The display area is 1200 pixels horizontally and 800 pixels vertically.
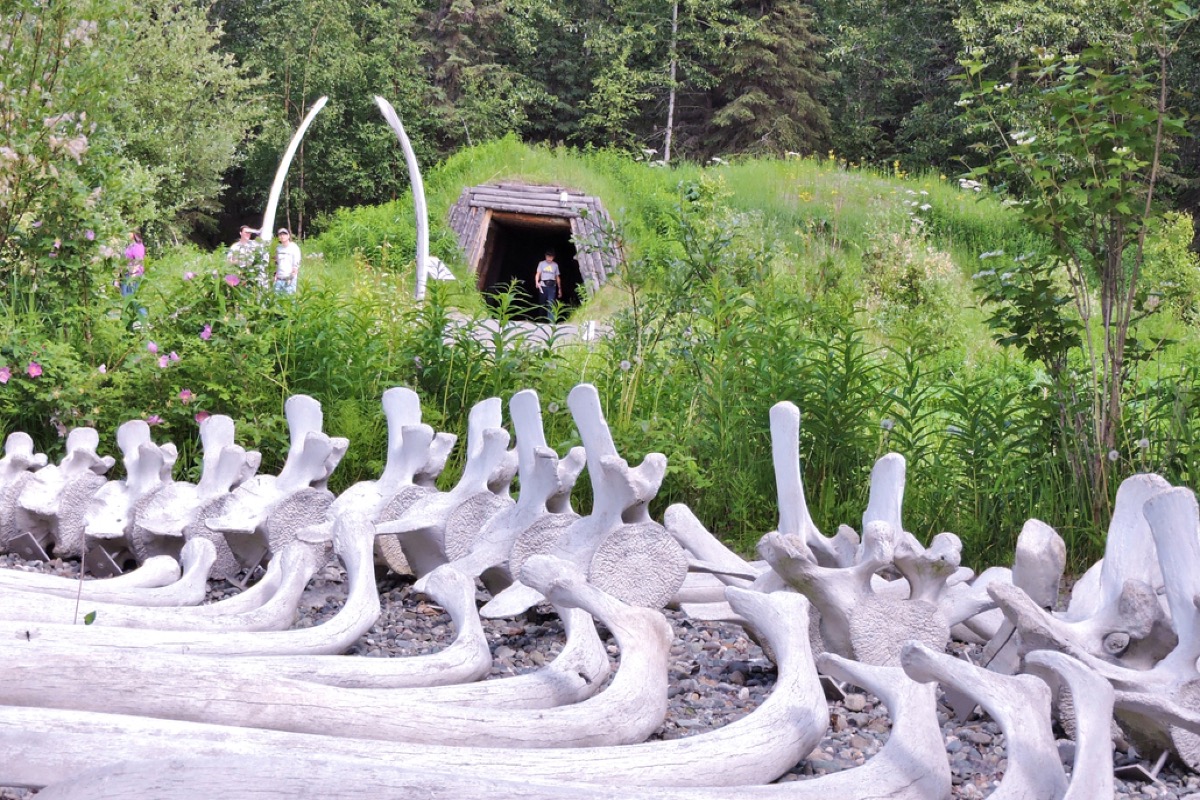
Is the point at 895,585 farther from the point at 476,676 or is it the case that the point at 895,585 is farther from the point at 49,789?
the point at 49,789

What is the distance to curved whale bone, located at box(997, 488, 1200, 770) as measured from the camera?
5.09 ft

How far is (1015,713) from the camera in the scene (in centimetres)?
127

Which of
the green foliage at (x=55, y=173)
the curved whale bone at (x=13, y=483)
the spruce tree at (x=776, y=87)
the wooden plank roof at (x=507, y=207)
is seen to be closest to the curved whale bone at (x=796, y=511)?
the curved whale bone at (x=13, y=483)

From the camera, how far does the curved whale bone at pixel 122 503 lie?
2771 millimetres

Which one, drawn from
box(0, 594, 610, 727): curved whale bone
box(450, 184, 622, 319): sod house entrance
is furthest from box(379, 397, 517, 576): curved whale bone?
box(450, 184, 622, 319): sod house entrance

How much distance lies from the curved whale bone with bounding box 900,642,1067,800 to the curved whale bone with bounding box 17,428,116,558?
2463 mm

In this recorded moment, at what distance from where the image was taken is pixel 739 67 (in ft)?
89.2

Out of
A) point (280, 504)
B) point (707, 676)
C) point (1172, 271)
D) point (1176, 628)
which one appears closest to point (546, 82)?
point (1172, 271)

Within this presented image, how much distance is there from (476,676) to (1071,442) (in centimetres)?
275

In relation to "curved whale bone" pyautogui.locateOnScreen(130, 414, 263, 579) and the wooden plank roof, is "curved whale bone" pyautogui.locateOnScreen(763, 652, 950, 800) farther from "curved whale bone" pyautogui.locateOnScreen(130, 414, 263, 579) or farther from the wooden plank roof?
the wooden plank roof

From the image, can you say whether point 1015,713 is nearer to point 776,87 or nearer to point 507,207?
point 507,207

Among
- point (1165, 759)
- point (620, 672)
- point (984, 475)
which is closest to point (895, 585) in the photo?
point (1165, 759)

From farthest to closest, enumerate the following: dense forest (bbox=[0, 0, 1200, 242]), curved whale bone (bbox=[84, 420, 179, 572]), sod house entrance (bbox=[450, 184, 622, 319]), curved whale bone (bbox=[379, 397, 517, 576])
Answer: dense forest (bbox=[0, 0, 1200, 242]) → sod house entrance (bbox=[450, 184, 622, 319]) → curved whale bone (bbox=[84, 420, 179, 572]) → curved whale bone (bbox=[379, 397, 517, 576])

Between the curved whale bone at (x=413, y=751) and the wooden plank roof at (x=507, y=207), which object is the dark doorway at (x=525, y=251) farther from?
the curved whale bone at (x=413, y=751)
